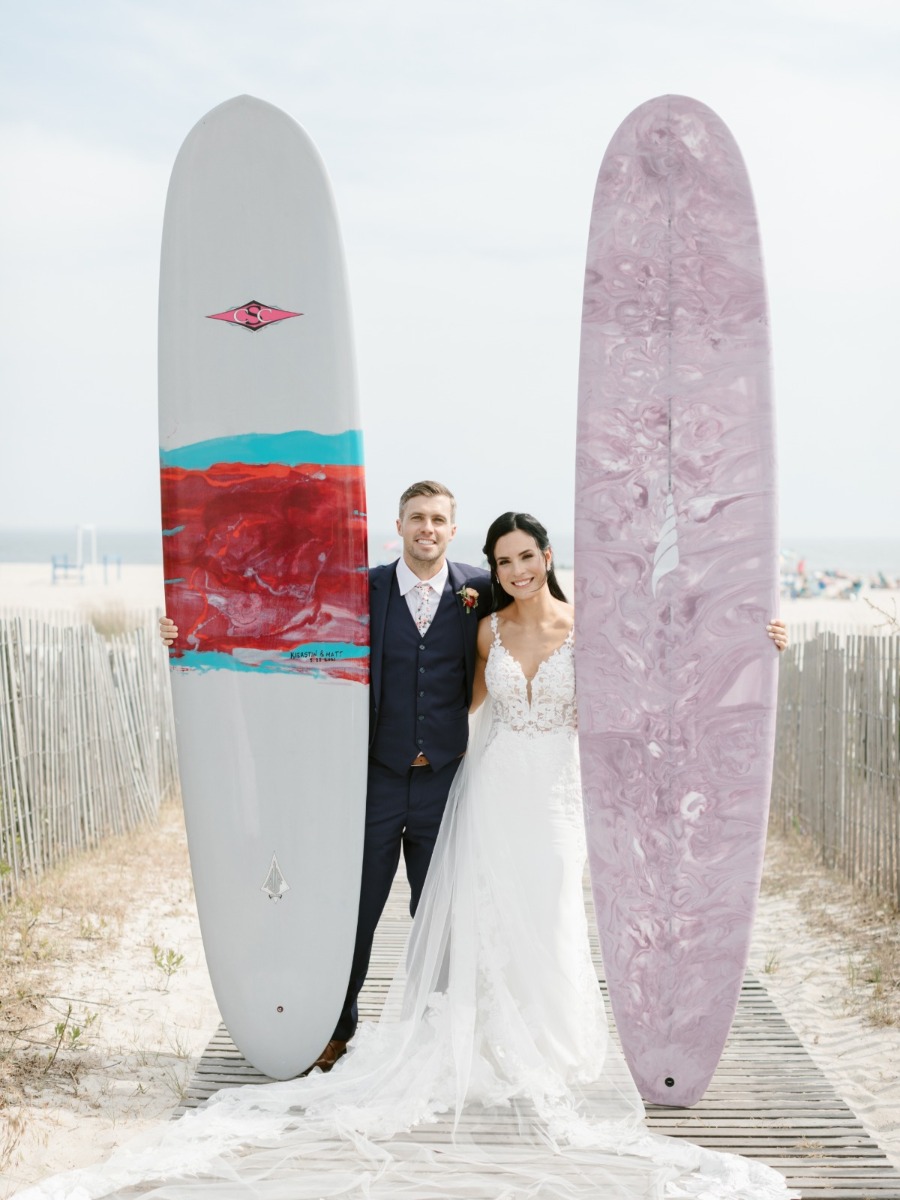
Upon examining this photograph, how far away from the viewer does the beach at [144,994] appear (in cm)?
266

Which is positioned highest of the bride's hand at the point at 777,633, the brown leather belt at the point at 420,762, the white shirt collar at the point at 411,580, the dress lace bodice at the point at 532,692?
the white shirt collar at the point at 411,580

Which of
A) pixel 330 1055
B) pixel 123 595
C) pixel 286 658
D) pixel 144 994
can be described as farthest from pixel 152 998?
pixel 123 595

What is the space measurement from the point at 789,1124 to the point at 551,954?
63 cm

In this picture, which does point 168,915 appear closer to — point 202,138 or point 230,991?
point 230,991

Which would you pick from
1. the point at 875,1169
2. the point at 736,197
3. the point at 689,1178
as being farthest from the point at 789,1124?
the point at 736,197

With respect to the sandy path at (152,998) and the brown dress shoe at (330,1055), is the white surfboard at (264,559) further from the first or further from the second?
the sandy path at (152,998)

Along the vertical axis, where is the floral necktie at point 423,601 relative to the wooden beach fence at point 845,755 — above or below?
above

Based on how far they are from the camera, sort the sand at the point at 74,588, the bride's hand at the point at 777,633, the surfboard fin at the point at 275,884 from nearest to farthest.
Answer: the bride's hand at the point at 777,633, the surfboard fin at the point at 275,884, the sand at the point at 74,588

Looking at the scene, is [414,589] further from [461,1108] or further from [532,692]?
[461,1108]

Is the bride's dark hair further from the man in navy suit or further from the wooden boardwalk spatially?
the wooden boardwalk

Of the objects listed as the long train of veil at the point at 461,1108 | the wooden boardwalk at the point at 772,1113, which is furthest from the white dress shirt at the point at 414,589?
the wooden boardwalk at the point at 772,1113

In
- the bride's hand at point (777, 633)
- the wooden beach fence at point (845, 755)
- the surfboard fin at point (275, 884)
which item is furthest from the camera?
the wooden beach fence at point (845, 755)

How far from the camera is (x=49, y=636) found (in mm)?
4605

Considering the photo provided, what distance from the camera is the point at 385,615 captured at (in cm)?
289
